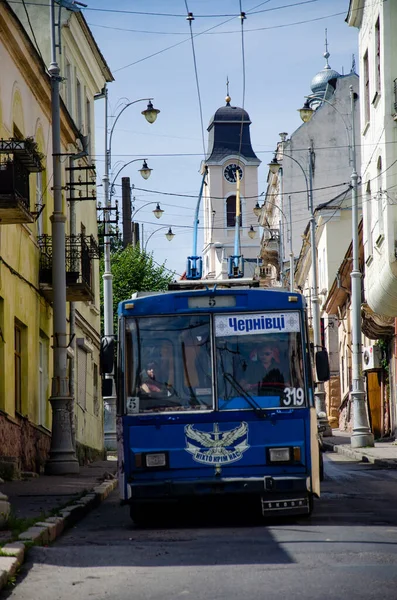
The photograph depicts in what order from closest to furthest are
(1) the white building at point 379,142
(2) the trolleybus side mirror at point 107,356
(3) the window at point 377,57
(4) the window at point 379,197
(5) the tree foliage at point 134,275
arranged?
1. (2) the trolleybus side mirror at point 107,356
2. (1) the white building at point 379,142
3. (4) the window at point 379,197
4. (3) the window at point 377,57
5. (5) the tree foliage at point 134,275

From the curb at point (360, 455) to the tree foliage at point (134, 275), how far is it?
21550 mm

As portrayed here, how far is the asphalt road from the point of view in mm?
8492

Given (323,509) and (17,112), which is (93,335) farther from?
(323,509)

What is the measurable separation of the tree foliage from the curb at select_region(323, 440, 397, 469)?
21.6 metres

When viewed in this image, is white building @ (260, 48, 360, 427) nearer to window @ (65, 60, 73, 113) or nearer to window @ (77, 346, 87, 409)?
window @ (77, 346, 87, 409)

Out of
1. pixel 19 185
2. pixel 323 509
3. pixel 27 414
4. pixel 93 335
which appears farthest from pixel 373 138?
pixel 323 509

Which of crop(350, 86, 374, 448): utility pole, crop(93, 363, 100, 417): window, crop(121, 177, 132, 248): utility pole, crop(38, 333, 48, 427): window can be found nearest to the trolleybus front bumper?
Result: crop(38, 333, 48, 427): window

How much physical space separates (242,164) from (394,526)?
341 feet

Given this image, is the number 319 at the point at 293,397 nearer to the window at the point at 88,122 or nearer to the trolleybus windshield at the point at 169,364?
the trolleybus windshield at the point at 169,364

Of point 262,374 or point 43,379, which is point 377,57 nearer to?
point 43,379

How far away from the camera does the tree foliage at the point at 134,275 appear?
197 feet

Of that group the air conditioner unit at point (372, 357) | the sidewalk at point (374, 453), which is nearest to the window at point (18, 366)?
the sidewalk at point (374, 453)

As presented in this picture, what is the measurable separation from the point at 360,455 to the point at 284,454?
18674mm

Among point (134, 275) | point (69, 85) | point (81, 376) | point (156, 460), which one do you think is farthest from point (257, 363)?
point (134, 275)
